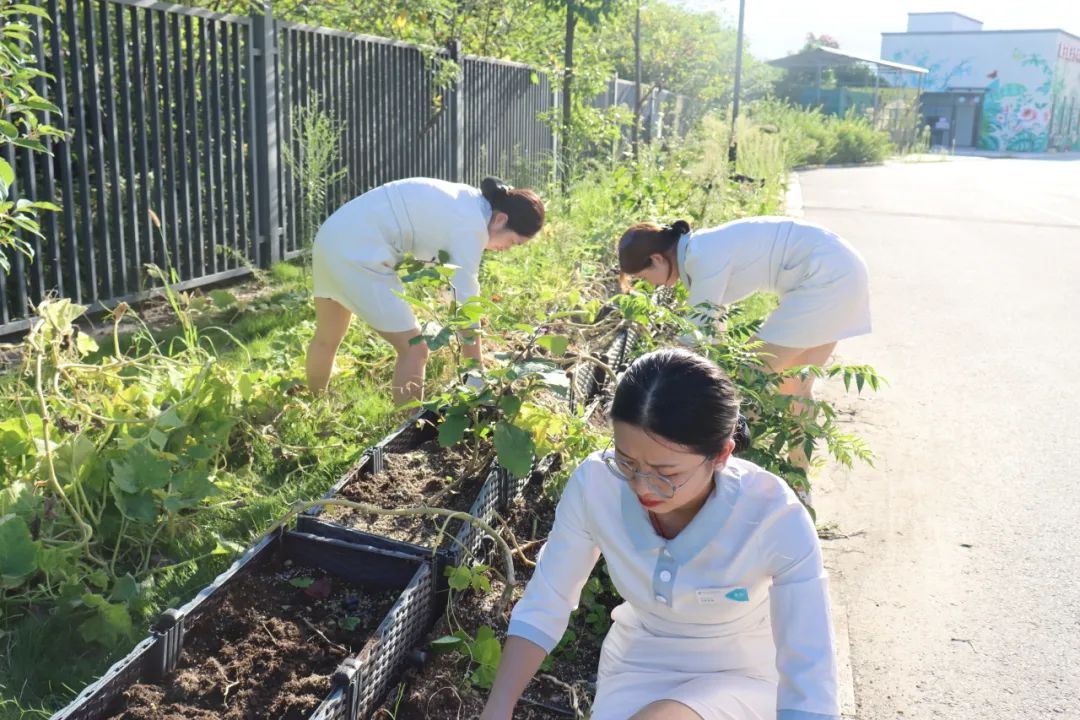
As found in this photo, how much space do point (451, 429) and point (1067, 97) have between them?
7490 cm

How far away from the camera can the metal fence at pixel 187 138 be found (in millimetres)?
6238

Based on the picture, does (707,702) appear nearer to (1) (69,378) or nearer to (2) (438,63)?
(1) (69,378)

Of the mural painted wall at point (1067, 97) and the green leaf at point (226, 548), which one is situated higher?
the mural painted wall at point (1067, 97)

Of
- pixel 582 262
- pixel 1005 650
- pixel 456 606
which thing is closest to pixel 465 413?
pixel 456 606

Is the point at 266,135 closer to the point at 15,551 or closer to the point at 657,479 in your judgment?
the point at 15,551

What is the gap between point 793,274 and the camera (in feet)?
15.5

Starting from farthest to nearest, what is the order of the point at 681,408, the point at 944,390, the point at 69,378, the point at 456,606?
the point at 944,390 → the point at 69,378 → the point at 456,606 → the point at 681,408

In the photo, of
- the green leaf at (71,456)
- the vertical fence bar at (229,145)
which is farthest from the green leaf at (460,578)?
the vertical fence bar at (229,145)

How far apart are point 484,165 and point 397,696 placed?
35.7 feet

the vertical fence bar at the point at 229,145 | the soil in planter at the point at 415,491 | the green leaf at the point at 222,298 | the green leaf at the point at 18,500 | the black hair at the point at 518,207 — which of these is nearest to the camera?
the green leaf at the point at 18,500

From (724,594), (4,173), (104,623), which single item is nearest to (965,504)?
(724,594)

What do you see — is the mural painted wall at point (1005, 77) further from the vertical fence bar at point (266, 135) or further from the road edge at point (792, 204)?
the vertical fence bar at point (266, 135)

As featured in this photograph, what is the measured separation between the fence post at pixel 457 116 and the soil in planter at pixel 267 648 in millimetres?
8980

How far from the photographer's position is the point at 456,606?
3.08 metres
